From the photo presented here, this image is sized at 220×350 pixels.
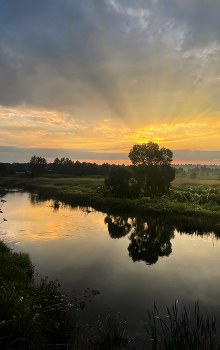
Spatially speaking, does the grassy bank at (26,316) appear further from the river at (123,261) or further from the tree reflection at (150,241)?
the tree reflection at (150,241)

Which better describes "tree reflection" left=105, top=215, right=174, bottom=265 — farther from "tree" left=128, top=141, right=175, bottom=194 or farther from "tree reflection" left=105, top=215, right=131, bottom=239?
"tree" left=128, top=141, right=175, bottom=194

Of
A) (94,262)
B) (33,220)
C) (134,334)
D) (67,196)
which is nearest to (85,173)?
(67,196)

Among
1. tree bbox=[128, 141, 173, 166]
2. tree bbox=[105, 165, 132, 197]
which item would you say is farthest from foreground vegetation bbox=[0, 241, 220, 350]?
tree bbox=[128, 141, 173, 166]

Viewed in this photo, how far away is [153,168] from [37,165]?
394 feet

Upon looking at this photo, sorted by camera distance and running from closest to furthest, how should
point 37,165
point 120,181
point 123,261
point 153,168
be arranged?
point 123,261 → point 120,181 → point 153,168 → point 37,165

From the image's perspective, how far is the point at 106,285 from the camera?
49.5 feet

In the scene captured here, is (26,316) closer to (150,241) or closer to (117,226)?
(150,241)

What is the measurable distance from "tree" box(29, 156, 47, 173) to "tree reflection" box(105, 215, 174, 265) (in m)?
130

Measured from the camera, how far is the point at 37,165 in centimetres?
15925

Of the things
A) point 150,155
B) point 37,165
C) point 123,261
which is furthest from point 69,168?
point 123,261

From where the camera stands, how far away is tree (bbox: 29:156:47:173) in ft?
520

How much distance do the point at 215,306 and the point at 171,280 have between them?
3.50 m

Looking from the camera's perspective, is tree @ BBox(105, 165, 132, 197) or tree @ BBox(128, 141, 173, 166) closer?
tree @ BBox(105, 165, 132, 197)

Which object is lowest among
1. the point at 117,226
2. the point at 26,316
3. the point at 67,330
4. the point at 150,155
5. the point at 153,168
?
the point at 117,226
